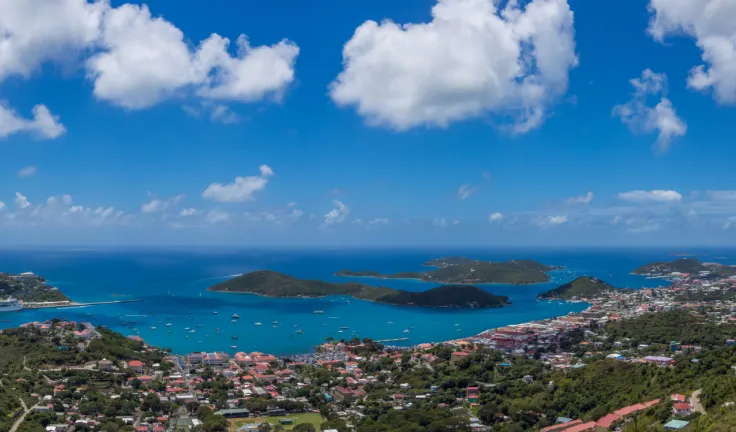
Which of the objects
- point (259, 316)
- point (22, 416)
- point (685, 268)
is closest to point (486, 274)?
point (685, 268)

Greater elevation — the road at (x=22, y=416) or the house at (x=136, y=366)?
Result: the road at (x=22, y=416)

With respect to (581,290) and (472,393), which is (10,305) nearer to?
(472,393)

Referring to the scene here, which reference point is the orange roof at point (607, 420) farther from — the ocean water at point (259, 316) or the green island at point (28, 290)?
the green island at point (28, 290)

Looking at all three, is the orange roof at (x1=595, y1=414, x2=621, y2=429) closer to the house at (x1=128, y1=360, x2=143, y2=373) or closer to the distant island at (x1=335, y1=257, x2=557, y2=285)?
the house at (x1=128, y1=360, x2=143, y2=373)

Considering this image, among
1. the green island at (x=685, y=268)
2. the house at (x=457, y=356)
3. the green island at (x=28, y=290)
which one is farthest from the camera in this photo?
the green island at (x=685, y=268)

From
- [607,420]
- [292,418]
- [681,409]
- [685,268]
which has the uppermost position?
[685,268]

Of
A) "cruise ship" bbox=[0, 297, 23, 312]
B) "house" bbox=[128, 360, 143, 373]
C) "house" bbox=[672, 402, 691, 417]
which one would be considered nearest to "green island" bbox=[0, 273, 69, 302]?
"cruise ship" bbox=[0, 297, 23, 312]

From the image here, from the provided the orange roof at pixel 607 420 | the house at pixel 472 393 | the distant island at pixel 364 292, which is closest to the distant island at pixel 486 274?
the distant island at pixel 364 292
